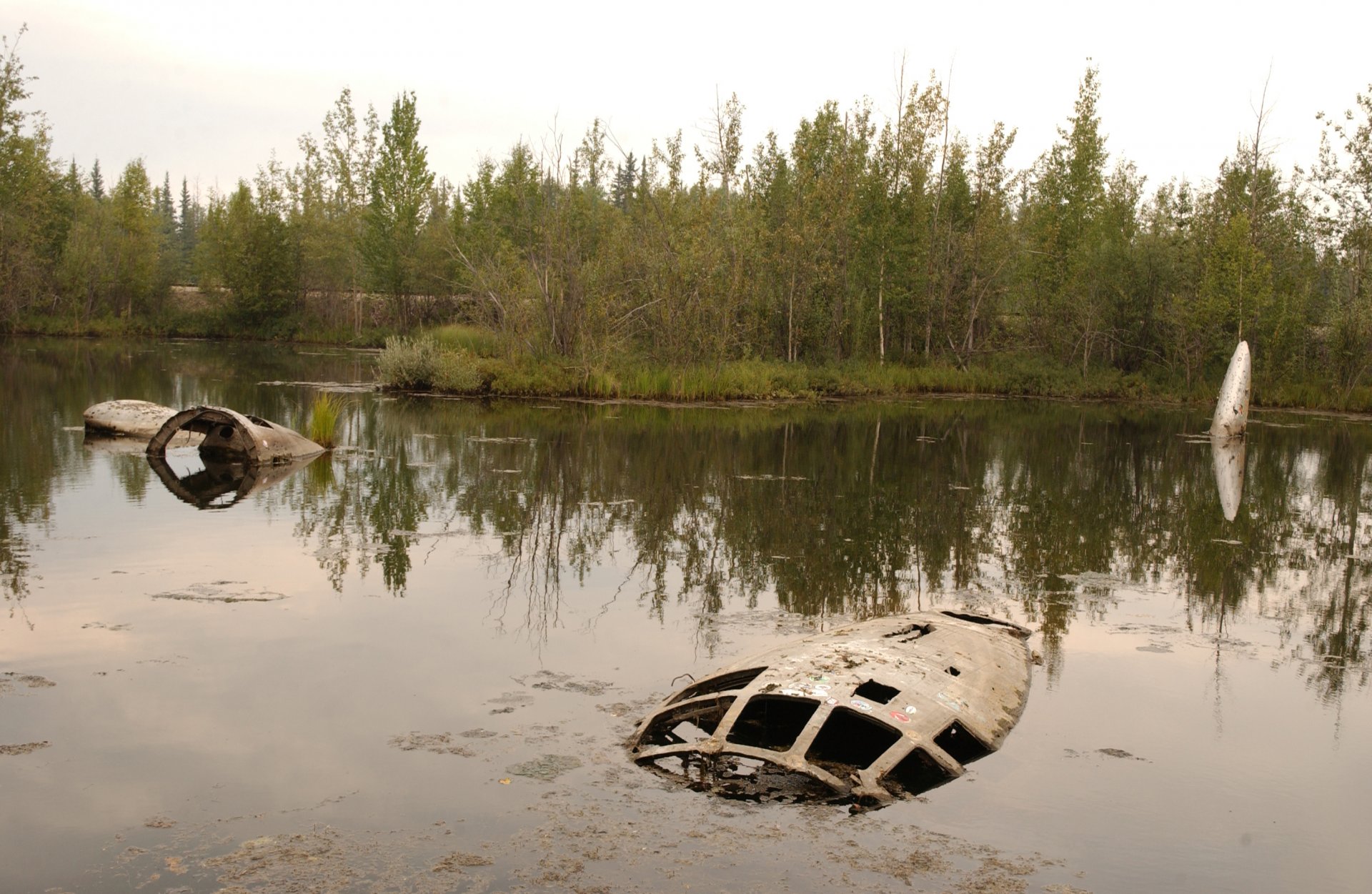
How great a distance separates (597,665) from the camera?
23.0ft

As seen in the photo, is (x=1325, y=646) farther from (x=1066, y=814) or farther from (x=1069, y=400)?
(x=1069, y=400)

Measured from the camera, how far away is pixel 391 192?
170ft

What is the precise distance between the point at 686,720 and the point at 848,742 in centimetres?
88

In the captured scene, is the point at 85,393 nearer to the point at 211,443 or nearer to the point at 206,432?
the point at 206,432

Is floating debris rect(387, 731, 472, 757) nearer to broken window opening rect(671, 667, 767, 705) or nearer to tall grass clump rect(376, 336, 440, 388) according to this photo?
broken window opening rect(671, 667, 767, 705)

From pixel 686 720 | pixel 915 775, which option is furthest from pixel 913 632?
pixel 686 720

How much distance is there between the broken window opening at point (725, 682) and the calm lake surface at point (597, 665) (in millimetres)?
445

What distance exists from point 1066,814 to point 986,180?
32.1 meters

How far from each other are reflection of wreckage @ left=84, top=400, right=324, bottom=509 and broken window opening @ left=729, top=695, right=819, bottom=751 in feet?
28.6

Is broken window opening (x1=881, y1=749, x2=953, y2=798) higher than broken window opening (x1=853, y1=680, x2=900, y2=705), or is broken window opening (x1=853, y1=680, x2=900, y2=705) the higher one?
broken window opening (x1=853, y1=680, x2=900, y2=705)

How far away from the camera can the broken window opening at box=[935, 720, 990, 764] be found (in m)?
5.77

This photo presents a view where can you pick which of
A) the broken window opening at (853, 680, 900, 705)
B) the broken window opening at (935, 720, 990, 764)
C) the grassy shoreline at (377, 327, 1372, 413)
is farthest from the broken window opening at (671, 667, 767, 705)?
the grassy shoreline at (377, 327, 1372, 413)

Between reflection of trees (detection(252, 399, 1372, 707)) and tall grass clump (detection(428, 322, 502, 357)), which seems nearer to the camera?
reflection of trees (detection(252, 399, 1372, 707))

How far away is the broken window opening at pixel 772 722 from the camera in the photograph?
568 centimetres
